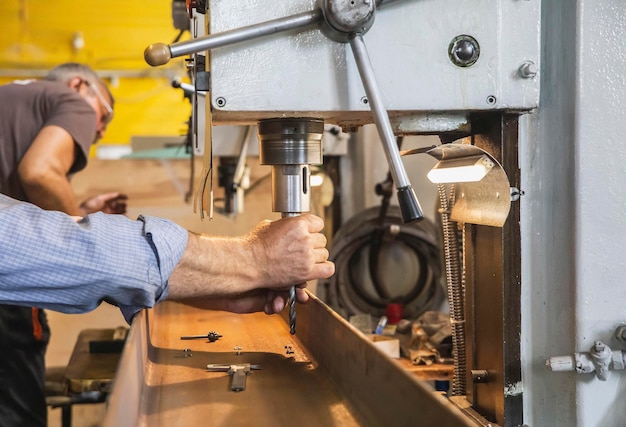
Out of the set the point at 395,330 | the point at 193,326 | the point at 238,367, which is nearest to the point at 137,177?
the point at 395,330

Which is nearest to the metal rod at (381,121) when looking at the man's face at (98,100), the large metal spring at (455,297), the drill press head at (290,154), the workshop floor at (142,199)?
the drill press head at (290,154)

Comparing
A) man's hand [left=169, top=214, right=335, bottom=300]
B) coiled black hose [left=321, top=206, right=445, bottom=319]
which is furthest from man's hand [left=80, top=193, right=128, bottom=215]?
man's hand [left=169, top=214, right=335, bottom=300]

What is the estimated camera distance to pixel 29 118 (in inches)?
74.4

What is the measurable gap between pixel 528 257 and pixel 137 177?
1.98 meters

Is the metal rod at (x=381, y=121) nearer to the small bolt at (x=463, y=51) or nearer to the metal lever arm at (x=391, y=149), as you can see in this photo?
the metal lever arm at (x=391, y=149)

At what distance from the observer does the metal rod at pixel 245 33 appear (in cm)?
74

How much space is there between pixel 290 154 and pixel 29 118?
1.30 m

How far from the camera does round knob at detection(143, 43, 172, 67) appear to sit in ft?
2.46

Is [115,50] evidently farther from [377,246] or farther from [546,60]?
[546,60]

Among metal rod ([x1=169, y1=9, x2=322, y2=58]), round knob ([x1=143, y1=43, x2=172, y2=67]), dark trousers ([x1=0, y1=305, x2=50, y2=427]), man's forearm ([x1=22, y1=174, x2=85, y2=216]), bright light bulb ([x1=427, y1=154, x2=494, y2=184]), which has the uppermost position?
metal rod ([x1=169, y1=9, x2=322, y2=58])

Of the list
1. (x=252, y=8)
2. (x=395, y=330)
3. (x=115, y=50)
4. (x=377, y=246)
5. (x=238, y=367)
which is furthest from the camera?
(x=115, y=50)

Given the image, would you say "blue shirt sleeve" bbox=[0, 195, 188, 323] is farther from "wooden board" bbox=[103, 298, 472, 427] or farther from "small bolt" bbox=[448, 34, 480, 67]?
"small bolt" bbox=[448, 34, 480, 67]

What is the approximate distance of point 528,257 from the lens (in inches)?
33.9

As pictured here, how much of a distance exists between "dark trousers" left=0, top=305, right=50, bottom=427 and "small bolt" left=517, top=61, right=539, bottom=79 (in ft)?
4.96
